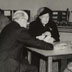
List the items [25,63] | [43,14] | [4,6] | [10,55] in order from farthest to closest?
1. [4,6]
2. [43,14]
3. [25,63]
4. [10,55]

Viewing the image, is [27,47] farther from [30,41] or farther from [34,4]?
[34,4]

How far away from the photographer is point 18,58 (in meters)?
2.97

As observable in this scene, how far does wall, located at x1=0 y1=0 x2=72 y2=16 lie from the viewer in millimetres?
5229

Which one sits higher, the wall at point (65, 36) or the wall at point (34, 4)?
the wall at point (34, 4)

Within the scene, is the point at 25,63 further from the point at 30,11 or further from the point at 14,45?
the point at 30,11

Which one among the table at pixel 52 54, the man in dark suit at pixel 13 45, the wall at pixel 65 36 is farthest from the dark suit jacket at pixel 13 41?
the wall at pixel 65 36

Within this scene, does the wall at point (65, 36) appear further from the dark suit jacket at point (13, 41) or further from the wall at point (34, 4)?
the dark suit jacket at point (13, 41)

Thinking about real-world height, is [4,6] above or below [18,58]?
above

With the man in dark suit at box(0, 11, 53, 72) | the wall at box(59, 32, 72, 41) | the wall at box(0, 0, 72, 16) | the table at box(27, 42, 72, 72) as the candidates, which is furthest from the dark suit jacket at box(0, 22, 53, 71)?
the wall at box(59, 32, 72, 41)

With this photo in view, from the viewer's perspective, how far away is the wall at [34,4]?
523 centimetres

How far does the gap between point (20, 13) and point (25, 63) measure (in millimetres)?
657

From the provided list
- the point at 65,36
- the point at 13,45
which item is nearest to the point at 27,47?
the point at 13,45

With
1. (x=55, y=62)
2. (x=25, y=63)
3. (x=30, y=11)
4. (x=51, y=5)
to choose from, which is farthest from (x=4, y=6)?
(x=25, y=63)

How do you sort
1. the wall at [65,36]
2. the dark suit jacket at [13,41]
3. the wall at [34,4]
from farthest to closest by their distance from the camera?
the wall at [65,36] → the wall at [34,4] → the dark suit jacket at [13,41]
